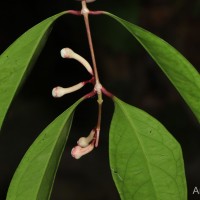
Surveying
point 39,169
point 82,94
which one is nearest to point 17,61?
point 39,169

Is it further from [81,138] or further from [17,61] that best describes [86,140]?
[17,61]

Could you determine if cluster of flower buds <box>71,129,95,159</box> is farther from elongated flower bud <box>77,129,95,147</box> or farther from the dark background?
the dark background

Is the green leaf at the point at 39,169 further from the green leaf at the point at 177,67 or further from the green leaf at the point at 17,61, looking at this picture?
the green leaf at the point at 177,67

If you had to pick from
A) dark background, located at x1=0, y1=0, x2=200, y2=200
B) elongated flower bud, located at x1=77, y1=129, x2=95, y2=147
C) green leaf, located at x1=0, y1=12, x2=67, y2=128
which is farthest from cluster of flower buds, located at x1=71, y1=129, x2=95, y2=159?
dark background, located at x1=0, y1=0, x2=200, y2=200

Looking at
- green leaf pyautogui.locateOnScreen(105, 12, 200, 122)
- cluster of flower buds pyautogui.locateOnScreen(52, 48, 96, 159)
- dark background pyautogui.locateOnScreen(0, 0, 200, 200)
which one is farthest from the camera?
dark background pyautogui.locateOnScreen(0, 0, 200, 200)

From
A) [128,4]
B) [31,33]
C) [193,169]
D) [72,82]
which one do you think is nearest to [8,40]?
[72,82]

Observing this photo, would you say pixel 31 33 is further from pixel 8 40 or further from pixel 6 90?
pixel 8 40
